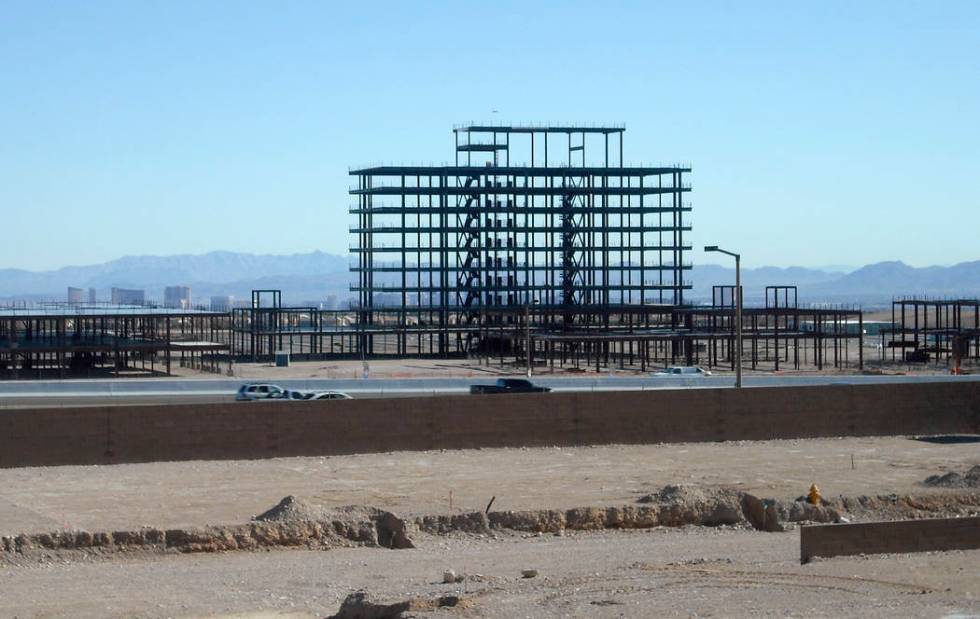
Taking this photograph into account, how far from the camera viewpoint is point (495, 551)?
98.1ft

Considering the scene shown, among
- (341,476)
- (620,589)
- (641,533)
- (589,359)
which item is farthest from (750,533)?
(589,359)

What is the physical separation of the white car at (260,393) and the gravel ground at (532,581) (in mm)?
24855

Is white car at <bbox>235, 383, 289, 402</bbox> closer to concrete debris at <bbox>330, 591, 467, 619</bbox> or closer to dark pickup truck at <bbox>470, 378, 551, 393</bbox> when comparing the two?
dark pickup truck at <bbox>470, 378, 551, 393</bbox>

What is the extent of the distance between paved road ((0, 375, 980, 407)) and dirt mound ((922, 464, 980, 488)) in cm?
1918

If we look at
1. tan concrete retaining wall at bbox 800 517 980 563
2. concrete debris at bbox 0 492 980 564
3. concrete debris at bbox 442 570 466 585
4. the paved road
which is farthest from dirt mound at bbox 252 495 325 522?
the paved road

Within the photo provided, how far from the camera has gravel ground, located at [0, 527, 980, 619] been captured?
Result: 901 inches

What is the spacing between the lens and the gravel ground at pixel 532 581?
75.1 feet

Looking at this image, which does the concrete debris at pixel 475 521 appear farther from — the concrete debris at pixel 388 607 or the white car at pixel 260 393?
the white car at pixel 260 393

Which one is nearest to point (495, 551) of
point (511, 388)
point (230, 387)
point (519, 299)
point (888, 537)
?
point (888, 537)

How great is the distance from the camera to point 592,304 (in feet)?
371

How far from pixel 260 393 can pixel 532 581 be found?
1239 inches

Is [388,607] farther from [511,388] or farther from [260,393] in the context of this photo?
[511,388]

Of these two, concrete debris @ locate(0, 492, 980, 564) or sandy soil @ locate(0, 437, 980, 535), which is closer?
concrete debris @ locate(0, 492, 980, 564)

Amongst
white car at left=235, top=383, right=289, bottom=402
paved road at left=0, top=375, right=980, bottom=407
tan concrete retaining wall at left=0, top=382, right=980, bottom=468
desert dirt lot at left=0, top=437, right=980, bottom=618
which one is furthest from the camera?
paved road at left=0, top=375, right=980, bottom=407
